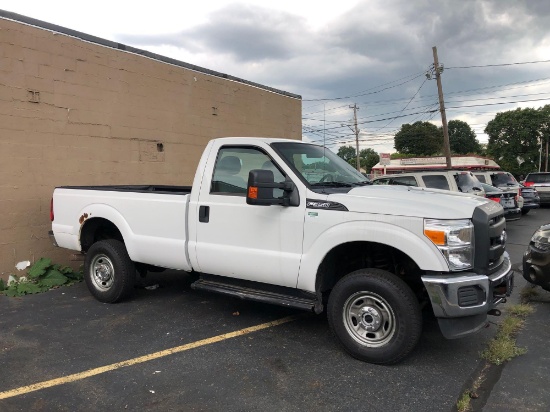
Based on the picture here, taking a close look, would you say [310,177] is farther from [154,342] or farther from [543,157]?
[543,157]

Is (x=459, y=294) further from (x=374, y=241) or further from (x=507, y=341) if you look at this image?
(x=507, y=341)

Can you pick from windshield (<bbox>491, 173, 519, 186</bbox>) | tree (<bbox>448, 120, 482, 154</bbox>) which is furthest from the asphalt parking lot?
tree (<bbox>448, 120, 482, 154</bbox>)

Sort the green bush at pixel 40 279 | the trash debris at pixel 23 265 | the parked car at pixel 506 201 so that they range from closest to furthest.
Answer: the green bush at pixel 40 279
the trash debris at pixel 23 265
the parked car at pixel 506 201

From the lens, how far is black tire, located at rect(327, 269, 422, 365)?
3.76 metres

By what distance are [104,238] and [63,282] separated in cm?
121

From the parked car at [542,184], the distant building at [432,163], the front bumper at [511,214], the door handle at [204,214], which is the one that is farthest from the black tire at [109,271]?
the distant building at [432,163]

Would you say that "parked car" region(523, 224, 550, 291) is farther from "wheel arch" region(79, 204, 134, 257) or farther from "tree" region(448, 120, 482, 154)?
"tree" region(448, 120, 482, 154)

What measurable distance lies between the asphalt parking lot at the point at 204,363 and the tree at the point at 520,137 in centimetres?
7675

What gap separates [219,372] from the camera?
3.85 m

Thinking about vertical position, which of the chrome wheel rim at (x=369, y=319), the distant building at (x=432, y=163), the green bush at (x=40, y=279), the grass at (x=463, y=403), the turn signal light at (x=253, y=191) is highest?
the distant building at (x=432, y=163)

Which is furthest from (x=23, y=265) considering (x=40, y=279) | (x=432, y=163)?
(x=432, y=163)

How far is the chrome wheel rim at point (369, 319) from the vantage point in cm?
389

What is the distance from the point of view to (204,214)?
4.86 m

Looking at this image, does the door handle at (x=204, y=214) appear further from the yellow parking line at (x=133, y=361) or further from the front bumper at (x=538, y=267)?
the front bumper at (x=538, y=267)
